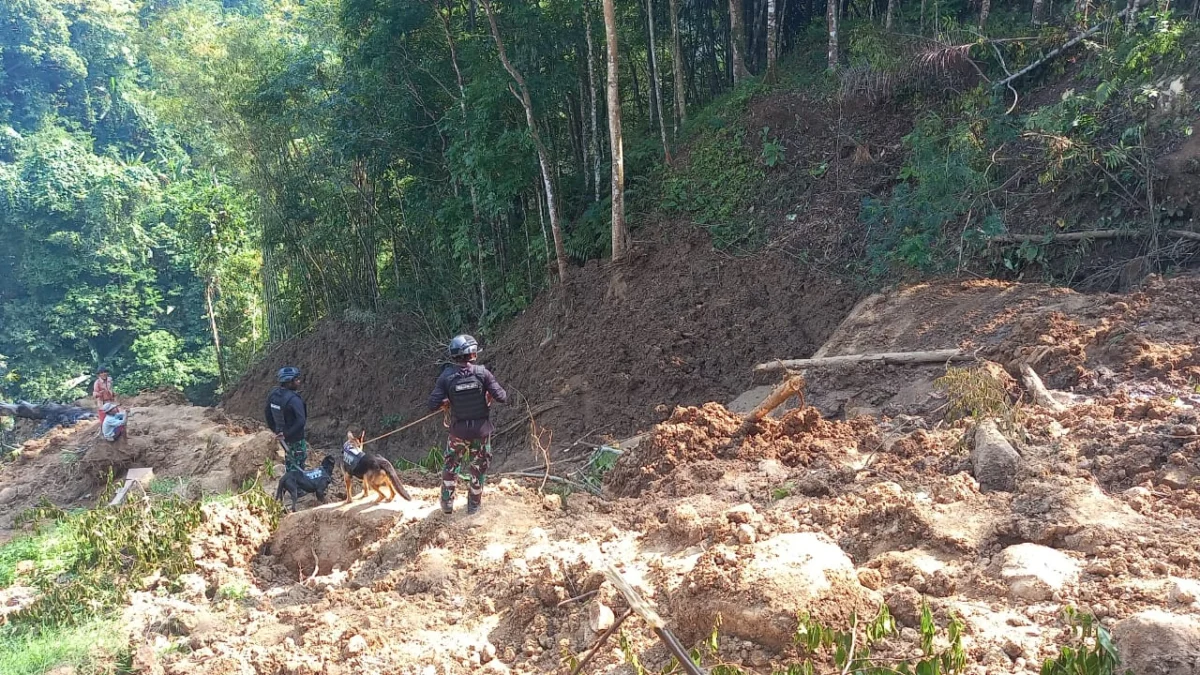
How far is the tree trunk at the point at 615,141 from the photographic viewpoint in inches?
365

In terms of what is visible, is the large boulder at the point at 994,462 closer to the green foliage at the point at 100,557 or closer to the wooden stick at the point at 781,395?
the wooden stick at the point at 781,395

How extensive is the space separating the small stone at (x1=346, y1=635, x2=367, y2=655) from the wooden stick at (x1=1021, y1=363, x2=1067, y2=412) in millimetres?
4671

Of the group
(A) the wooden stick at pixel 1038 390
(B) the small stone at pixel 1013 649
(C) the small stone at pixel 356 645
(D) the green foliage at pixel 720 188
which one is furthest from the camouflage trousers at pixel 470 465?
(D) the green foliage at pixel 720 188

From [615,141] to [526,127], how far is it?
2662mm

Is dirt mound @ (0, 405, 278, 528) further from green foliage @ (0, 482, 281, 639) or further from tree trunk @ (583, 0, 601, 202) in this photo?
tree trunk @ (583, 0, 601, 202)

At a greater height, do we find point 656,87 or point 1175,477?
point 656,87

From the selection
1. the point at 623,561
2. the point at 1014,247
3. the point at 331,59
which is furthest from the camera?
the point at 331,59

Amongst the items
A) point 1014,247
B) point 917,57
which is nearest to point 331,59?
point 917,57

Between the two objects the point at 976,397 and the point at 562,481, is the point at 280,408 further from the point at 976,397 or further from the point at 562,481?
the point at 976,397

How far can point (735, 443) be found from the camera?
6.12 m

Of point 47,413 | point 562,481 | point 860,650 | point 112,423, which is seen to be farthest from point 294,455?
point 47,413

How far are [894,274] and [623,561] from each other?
5.94 metres

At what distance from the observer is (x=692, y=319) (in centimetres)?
993

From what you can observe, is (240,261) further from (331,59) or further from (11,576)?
(11,576)
